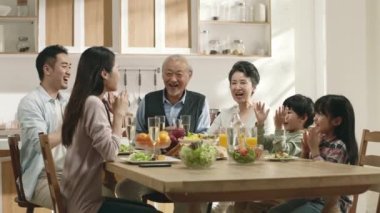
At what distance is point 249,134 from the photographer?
3018 mm

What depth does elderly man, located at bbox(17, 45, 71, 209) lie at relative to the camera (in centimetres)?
338

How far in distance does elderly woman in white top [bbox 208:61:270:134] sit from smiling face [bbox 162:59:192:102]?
1.08 feet

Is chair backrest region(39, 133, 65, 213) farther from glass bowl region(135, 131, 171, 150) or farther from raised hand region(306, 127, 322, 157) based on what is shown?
raised hand region(306, 127, 322, 157)

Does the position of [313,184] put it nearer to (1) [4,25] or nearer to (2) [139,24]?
(2) [139,24]

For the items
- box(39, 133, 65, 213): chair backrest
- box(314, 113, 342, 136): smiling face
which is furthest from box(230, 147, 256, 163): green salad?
box(39, 133, 65, 213): chair backrest

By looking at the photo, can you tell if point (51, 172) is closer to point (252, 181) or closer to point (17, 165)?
point (17, 165)

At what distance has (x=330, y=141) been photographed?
2973 millimetres

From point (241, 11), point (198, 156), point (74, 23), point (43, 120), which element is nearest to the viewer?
point (198, 156)

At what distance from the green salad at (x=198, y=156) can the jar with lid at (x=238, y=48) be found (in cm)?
374

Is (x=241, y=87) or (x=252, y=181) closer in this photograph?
(x=252, y=181)

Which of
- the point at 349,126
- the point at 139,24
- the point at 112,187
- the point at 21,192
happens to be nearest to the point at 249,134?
the point at 349,126

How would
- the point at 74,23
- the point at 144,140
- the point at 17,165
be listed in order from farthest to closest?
the point at 74,23
the point at 17,165
the point at 144,140

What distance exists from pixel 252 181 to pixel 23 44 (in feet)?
13.3

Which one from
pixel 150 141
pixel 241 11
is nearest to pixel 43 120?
pixel 150 141
